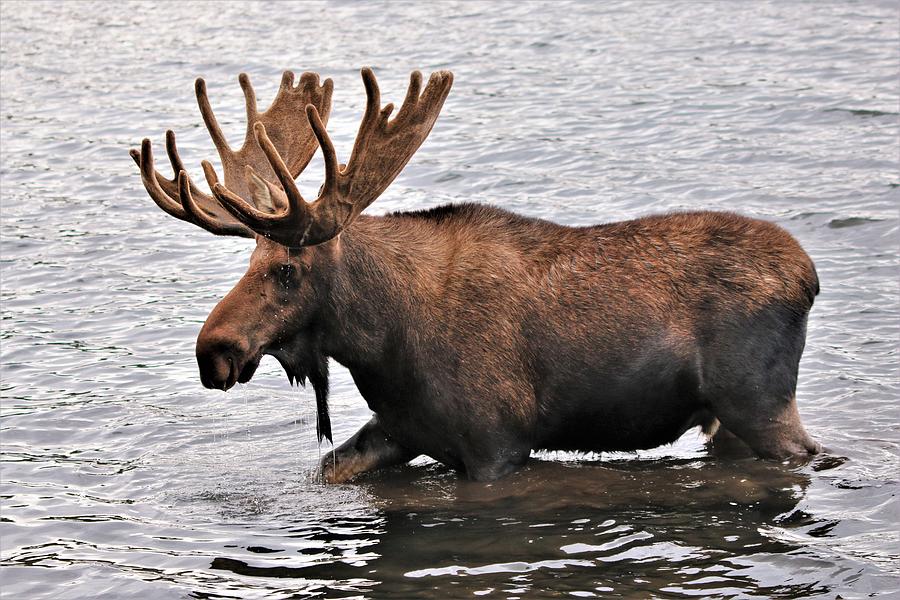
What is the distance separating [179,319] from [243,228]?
11.6 ft

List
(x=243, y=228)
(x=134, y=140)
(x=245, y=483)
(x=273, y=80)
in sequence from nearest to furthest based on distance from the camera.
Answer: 1. (x=243, y=228)
2. (x=245, y=483)
3. (x=134, y=140)
4. (x=273, y=80)

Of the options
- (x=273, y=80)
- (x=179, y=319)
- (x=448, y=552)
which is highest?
(x=273, y=80)

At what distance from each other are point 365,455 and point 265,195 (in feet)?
5.40

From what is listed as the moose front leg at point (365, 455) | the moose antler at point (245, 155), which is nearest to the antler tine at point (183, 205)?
the moose antler at point (245, 155)

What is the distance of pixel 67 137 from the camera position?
51.6 ft

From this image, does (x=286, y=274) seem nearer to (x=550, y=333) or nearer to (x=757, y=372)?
(x=550, y=333)

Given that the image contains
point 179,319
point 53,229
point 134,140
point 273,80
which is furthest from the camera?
point 273,80

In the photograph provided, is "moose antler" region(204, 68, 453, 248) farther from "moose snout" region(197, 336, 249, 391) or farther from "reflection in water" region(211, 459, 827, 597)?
"reflection in water" region(211, 459, 827, 597)

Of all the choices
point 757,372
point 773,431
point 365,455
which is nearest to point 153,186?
point 365,455

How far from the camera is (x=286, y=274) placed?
678cm

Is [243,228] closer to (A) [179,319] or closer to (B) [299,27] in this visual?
(A) [179,319]

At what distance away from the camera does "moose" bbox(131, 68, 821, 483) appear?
6832mm

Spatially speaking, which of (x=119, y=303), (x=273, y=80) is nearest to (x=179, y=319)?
(x=119, y=303)

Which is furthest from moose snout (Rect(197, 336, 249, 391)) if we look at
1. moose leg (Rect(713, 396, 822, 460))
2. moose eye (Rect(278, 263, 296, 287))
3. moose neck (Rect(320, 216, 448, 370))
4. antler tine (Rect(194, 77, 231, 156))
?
moose leg (Rect(713, 396, 822, 460))
